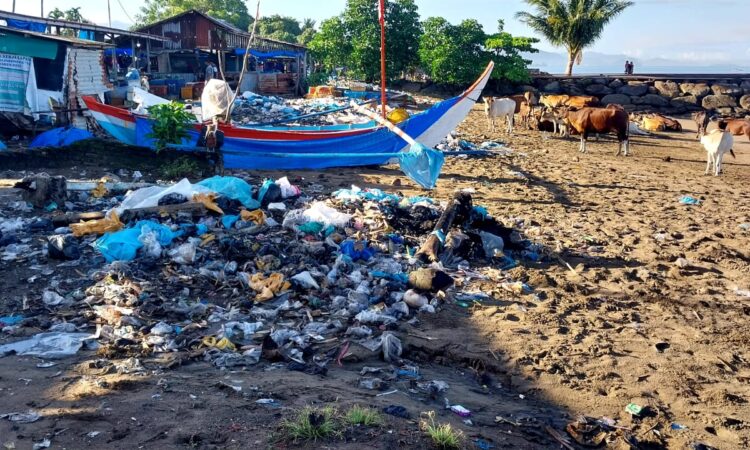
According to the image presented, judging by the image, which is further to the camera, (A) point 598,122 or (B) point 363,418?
(A) point 598,122

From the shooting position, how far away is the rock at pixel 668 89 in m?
25.6

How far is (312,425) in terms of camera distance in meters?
3.29

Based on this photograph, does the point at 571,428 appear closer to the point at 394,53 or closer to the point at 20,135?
the point at 20,135

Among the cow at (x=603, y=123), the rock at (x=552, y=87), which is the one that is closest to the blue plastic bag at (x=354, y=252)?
the cow at (x=603, y=123)

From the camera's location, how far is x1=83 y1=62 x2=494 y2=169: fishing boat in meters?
11.5

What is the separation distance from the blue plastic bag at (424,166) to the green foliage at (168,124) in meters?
4.19

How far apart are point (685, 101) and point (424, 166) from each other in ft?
65.6

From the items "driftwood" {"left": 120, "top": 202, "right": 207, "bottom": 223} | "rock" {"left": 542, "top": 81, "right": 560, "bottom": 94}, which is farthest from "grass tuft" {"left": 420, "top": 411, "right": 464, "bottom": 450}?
"rock" {"left": 542, "top": 81, "right": 560, "bottom": 94}

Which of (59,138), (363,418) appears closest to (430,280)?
(363,418)

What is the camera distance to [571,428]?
3.94 meters

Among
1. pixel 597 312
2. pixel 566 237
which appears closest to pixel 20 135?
pixel 566 237

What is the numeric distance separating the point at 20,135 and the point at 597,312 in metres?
12.2

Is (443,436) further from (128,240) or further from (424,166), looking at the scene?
(424,166)

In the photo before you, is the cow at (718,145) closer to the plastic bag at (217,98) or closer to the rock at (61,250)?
the plastic bag at (217,98)
